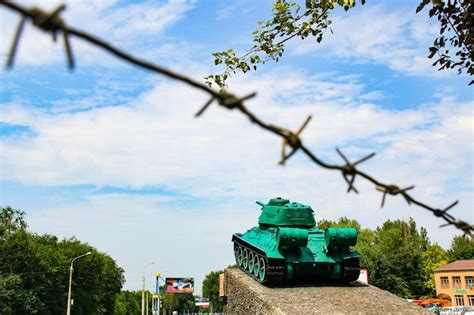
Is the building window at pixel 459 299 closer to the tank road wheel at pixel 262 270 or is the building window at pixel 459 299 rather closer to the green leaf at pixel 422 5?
the tank road wheel at pixel 262 270

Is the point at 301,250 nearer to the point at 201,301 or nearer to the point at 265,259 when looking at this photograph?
the point at 265,259

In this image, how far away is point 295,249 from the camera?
14.4m

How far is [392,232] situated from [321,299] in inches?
2107

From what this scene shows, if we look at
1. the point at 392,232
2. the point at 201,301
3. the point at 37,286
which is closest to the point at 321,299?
the point at 37,286

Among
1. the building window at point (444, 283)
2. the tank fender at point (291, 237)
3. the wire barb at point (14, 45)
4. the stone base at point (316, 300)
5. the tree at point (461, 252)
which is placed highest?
the tree at point (461, 252)

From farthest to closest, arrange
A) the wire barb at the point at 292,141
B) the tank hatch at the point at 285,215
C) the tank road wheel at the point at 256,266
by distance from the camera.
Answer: the tank hatch at the point at 285,215 → the tank road wheel at the point at 256,266 → the wire barb at the point at 292,141

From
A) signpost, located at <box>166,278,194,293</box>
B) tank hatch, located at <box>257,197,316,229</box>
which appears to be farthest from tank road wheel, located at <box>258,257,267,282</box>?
signpost, located at <box>166,278,194,293</box>

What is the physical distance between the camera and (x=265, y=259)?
14.0 metres

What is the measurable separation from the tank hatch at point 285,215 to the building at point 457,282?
50.1m

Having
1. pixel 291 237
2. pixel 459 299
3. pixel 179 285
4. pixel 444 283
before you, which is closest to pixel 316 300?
pixel 291 237

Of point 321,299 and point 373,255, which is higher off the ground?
point 373,255

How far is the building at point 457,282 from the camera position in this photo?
5959 centimetres

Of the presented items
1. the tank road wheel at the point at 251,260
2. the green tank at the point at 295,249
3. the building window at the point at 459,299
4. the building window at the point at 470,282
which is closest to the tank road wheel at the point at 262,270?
the green tank at the point at 295,249

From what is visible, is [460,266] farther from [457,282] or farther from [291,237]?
[291,237]
